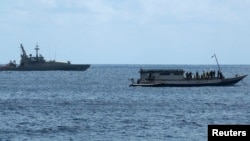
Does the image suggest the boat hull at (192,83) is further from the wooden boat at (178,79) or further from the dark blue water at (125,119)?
the dark blue water at (125,119)

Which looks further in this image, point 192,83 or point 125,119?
point 192,83

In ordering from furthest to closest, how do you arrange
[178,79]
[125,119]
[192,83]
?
[178,79], [192,83], [125,119]

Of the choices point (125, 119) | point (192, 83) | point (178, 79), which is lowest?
point (125, 119)

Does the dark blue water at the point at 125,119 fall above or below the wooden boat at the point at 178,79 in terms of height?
below

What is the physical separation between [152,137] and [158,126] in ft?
23.2

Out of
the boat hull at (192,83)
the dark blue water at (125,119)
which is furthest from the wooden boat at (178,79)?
the dark blue water at (125,119)

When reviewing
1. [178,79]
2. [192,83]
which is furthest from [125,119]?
[178,79]

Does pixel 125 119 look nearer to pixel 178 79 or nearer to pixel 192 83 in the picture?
pixel 192 83

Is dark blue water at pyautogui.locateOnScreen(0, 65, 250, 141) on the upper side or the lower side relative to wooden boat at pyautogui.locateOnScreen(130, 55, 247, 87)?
lower

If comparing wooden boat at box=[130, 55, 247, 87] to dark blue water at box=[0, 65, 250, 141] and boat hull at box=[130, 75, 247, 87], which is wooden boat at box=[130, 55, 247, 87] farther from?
dark blue water at box=[0, 65, 250, 141]

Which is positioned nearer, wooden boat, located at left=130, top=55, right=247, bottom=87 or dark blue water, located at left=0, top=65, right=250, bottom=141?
dark blue water, located at left=0, top=65, right=250, bottom=141

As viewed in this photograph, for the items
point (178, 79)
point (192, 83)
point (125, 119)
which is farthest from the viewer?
point (178, 79)

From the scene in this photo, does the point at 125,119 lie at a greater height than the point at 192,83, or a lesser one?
lesser

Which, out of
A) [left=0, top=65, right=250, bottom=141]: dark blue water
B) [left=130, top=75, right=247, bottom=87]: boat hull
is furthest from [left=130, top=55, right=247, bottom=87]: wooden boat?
[left=0, top=65, right=250, bottom=141]: dark blue water
